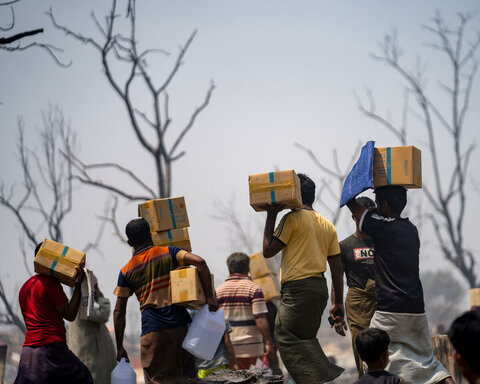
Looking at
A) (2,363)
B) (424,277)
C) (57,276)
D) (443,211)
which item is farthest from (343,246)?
(424,277)

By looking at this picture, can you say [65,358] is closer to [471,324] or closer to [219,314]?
[219,314]

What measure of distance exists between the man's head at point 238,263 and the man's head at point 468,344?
17.1 feet

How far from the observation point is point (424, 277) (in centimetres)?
7125

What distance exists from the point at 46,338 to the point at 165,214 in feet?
5.38

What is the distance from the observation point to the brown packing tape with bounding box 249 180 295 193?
5.25 m

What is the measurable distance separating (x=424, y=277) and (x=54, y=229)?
5964 centimetres

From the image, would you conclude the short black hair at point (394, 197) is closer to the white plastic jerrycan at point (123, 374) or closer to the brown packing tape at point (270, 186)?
the brown packing tape at point (270, 186)

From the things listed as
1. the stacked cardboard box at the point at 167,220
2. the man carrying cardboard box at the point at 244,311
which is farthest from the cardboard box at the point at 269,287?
the stacked cardboard box at the point at 167,220

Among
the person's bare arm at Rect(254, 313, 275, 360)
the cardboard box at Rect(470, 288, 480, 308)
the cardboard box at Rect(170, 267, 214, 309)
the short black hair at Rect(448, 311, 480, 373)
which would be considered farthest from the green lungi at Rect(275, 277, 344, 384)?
the cardboard box at Rect(470, 288, 480, 308)

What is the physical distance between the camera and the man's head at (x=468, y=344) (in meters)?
2.49

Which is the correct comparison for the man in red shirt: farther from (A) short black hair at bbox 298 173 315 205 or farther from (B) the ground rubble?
(A) short black hair at bbox 298 173 315 205

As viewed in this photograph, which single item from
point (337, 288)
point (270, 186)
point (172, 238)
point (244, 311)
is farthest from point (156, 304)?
point (244, 311)

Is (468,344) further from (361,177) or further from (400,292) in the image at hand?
(361,177)

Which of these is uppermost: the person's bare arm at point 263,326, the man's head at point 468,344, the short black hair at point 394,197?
the short black hair at point 394,197
